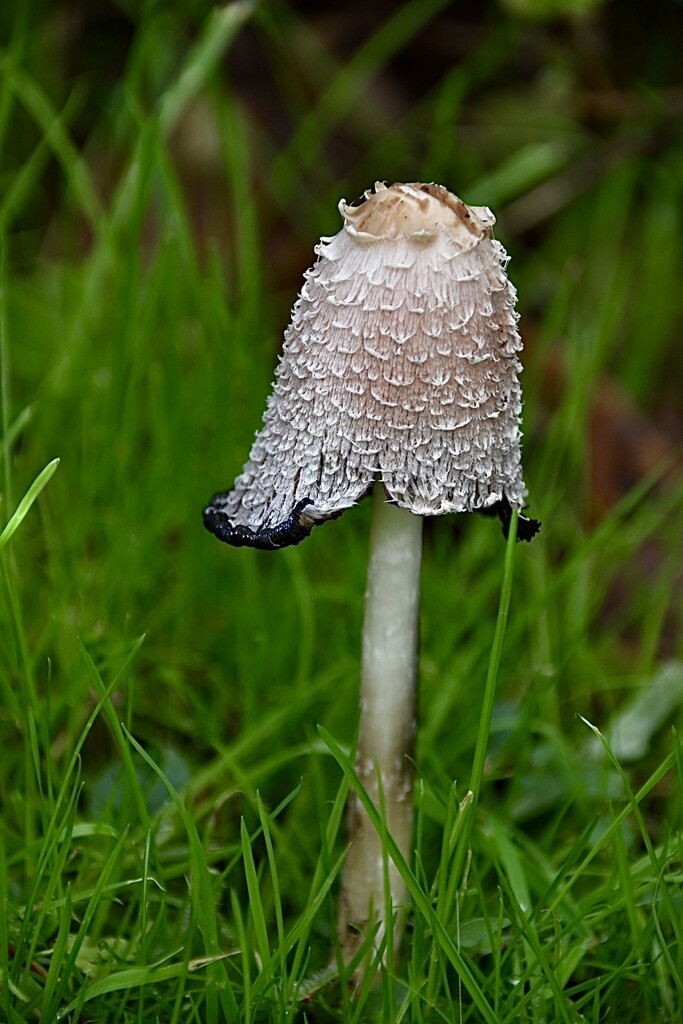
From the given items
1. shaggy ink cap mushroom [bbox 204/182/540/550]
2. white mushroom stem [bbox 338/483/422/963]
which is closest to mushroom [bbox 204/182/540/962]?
shaggy ink cap mushroom [bbox 204/182/540/550]

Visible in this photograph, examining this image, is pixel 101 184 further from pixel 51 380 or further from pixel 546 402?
pixel 546 402

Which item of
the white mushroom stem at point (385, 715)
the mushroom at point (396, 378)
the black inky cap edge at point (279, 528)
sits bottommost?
the white mushroom stem at point (385, 715)

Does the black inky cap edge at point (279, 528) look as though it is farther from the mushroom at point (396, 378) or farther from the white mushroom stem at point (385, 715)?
the white mushroom stem at point (385, 715)

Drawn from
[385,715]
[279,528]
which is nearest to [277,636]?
[385,715]

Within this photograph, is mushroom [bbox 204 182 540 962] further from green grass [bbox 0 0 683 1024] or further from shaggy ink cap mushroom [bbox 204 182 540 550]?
green grass [bbox 0 0 683 1024]

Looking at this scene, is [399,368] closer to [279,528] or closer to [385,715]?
[279,528]

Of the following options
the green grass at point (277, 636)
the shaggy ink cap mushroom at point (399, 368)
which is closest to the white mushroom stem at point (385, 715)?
the green grass at point (277, 636)
